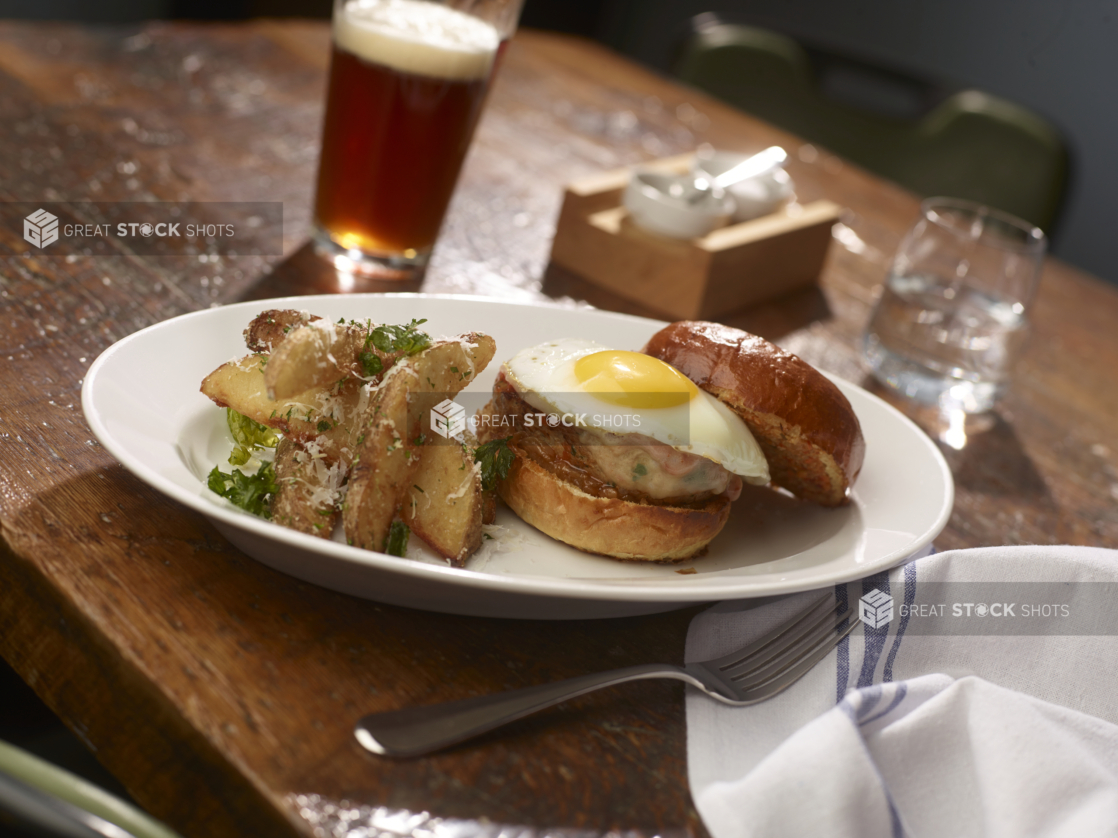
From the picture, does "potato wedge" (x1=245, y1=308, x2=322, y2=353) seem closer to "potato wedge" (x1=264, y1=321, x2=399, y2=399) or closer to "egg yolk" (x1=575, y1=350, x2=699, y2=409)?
"potato wedge" (x1=264, y1=321, x2=399, y2=399)

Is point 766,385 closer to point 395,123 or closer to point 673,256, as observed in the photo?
point 673,256

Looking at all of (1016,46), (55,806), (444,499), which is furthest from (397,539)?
(1016,46)

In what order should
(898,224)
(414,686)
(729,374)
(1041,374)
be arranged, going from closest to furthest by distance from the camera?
(414,686), (729,374), (1041,374), (898,224)

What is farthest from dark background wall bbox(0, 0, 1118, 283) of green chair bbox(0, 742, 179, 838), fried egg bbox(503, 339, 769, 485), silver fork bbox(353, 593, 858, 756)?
green chair bbox(0, 742, 179, 838)

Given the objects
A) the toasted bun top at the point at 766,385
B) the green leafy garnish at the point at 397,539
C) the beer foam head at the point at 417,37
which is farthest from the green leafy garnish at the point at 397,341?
the beer foam head at the point at 417,37

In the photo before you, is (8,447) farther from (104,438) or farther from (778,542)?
(778,542)

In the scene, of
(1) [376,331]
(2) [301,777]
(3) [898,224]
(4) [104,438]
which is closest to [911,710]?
(2) [301,777]
